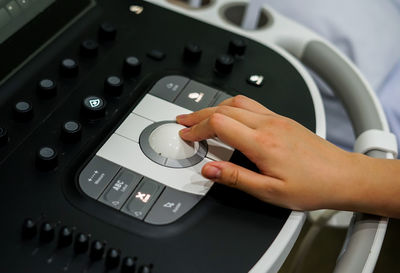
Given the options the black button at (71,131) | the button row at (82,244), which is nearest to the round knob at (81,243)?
the button row at (82,244)

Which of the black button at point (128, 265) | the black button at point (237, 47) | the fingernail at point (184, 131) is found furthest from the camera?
the black button at point (237, 47)

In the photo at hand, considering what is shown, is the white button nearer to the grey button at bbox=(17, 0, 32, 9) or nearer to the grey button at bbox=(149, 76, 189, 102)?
the grey button at bbox=(149, 76, 189, 102)

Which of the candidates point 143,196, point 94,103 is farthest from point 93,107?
point 143,196

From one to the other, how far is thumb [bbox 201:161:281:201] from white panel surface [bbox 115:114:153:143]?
0.27ft

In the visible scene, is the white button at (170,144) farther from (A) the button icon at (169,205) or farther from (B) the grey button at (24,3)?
(B) the grey button at (24,3)

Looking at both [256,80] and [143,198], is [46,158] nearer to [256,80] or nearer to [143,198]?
[143,198]

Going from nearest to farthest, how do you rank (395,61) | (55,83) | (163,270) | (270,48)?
(163,270), (55,83), (270,48), (395,61)

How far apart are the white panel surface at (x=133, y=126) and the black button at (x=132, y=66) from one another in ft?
0.20

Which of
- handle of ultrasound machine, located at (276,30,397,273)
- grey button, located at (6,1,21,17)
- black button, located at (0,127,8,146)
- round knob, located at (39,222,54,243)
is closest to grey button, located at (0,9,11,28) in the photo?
grey button, located at (6,1,21,17)

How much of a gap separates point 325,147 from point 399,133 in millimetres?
241

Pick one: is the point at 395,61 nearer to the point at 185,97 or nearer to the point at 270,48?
the point at 270,48

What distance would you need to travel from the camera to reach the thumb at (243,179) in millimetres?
502

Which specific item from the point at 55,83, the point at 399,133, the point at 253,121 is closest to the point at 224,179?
the point at 253,121

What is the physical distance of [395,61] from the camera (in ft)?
2.65
